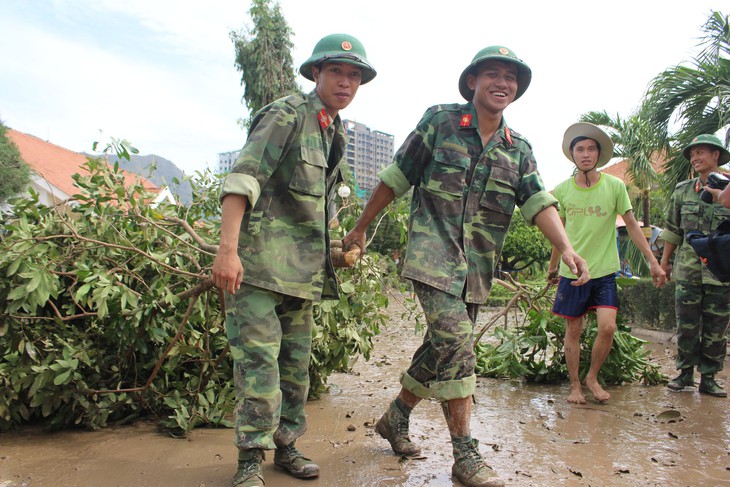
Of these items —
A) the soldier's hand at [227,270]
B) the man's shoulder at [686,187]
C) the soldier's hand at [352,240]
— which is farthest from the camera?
the man's shoulder at [686,187]

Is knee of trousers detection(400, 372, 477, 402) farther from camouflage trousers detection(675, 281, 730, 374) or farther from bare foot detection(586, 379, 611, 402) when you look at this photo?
camouflage trousers detection(675, 281, 730, 374)

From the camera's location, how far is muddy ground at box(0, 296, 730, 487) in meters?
2.97

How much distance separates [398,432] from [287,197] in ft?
4.57

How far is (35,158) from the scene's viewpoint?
22094 mm

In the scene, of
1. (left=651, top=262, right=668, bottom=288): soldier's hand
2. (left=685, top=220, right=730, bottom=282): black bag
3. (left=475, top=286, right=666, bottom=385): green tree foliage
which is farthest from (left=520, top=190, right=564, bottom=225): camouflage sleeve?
(left=651, top=262, right=668, bottom=288): soldier's hand

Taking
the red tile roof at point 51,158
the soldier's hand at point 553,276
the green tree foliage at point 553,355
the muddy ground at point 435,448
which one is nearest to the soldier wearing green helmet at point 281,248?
the muddy ground at point 435,448

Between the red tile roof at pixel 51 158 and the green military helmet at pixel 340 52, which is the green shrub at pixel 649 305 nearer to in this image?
the green military helmet at pixel 340 52

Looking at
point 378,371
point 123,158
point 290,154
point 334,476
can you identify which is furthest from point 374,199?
point 378,371

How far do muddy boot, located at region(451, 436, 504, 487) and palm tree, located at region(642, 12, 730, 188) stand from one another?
761 cm

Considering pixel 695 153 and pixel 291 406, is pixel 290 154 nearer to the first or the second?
pixel 291 406

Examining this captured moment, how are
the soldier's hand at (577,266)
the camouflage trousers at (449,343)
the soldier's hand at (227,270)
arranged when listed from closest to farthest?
the soldier's hand at (227,270) < the camouflage trousers at (449,343) < the soldier's hand at (577,266)

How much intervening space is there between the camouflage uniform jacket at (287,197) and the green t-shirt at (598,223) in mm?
2458

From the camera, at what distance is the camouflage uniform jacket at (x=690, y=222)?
5156mm

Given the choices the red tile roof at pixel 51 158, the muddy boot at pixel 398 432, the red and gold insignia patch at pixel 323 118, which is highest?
the red tile roof at pixel 51 158
